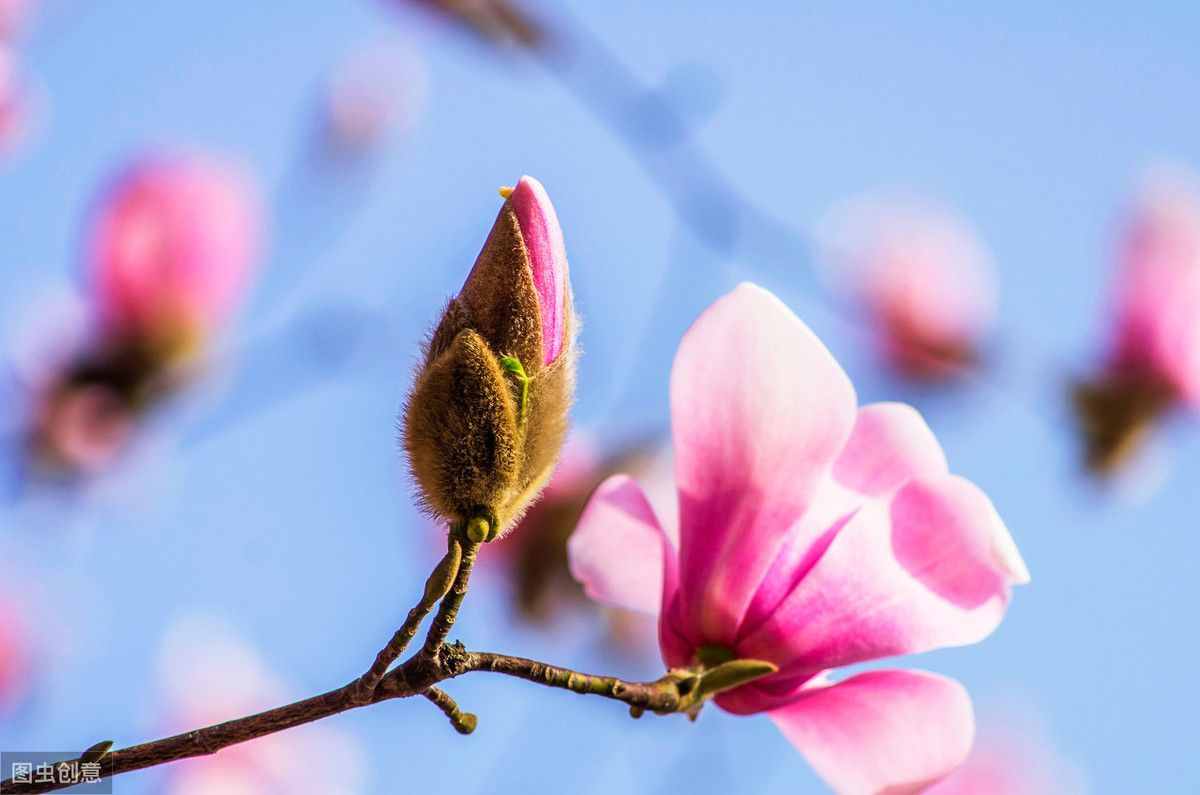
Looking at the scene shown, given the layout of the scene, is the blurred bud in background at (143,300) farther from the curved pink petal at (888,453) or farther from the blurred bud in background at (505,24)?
the curved pink petal at (888,453)

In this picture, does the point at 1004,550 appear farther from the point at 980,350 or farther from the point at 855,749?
the point at 980,350

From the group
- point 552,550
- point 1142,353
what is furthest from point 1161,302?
point 552,550

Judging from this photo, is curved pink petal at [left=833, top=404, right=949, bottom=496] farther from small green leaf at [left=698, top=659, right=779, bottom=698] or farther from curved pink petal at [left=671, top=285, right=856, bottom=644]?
small green leaf at [left=698, top=659, right=779, bottom=698]

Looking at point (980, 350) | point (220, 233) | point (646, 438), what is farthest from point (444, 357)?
point (980, 350)

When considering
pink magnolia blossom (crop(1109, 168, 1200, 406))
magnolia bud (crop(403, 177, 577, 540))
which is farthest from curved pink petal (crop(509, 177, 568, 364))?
pink magnolia blossom (crop(1109, 168, 1200, 406))

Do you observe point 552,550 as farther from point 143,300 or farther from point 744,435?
point 744,435

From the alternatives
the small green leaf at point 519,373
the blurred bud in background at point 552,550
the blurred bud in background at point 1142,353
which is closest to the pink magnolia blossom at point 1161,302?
the blurred bud in background at point 1142,353
